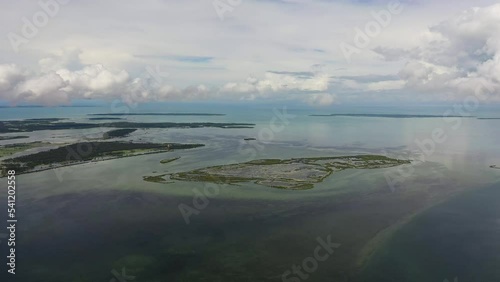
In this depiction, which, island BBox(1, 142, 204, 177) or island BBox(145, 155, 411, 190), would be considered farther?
island BBox(1, 142, 204, 177)

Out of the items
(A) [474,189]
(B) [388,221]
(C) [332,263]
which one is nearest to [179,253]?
(C) [332,263]

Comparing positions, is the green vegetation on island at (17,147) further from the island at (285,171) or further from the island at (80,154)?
the island at (285,171)

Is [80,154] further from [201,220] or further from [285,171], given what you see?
[201,220]

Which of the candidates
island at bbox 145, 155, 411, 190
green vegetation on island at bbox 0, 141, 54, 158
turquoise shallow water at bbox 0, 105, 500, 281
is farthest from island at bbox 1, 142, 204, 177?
island at bbox 145, 155, 411, 190

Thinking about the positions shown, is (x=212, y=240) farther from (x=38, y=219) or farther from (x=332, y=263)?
(x=38, y=219)

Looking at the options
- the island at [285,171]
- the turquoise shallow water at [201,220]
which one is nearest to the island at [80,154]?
the turquoise shallow water at [201,220]

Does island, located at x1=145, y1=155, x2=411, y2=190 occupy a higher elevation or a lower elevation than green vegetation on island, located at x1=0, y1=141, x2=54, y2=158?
higher

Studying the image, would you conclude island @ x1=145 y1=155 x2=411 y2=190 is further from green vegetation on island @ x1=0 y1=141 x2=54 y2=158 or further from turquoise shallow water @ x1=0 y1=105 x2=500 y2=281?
green vegetation on island @ x1=0 y1=141 x2=54 y2=158
